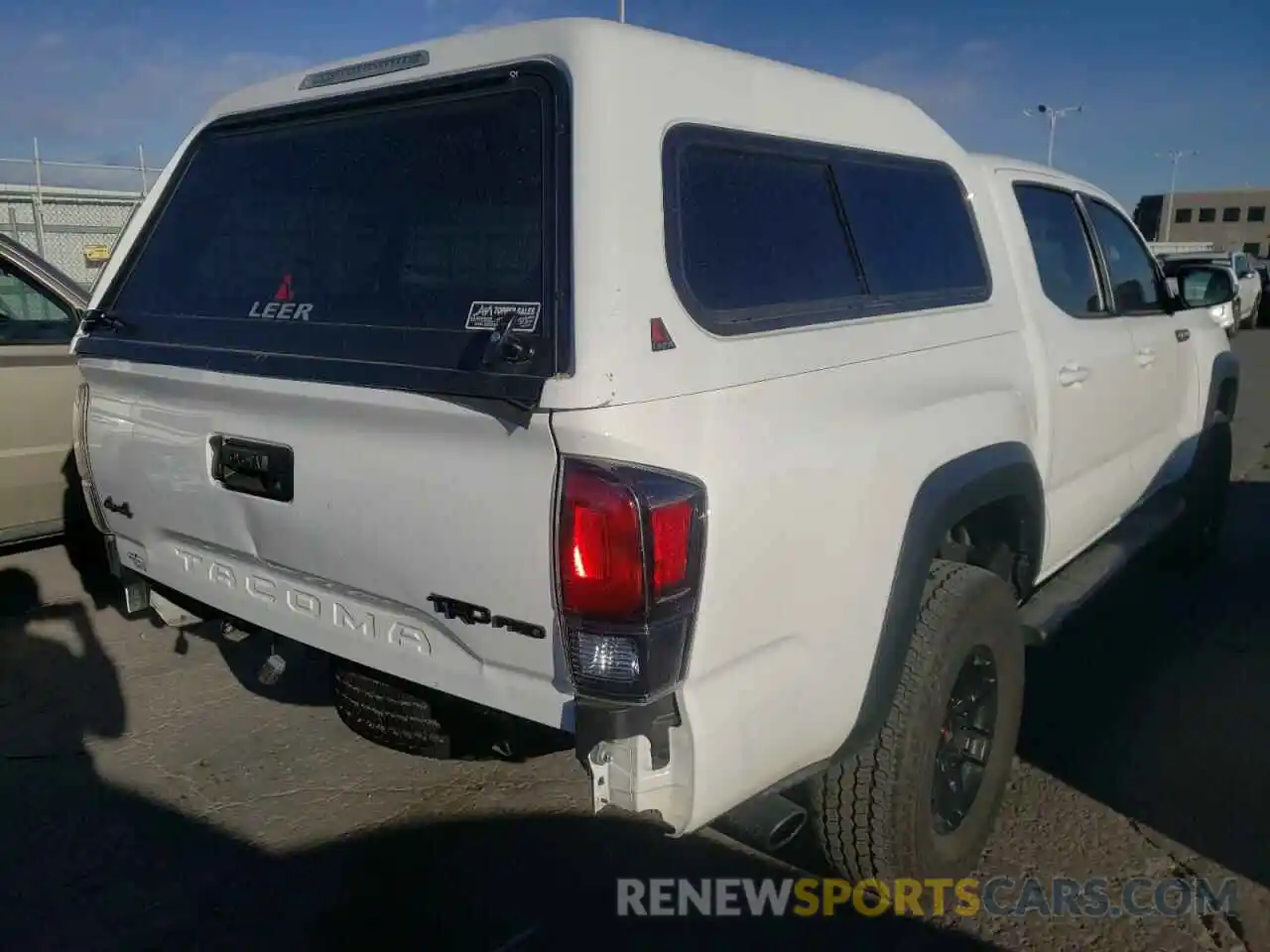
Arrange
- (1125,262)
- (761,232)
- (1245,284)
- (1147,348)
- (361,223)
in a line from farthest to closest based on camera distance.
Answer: (1245,284)
(1125,262)
(1147,348)
(361,223)
(761,232)

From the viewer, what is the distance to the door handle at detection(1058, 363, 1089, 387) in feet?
11.9

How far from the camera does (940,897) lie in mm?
2939

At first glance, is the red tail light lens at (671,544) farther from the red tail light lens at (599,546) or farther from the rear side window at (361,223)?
the rear side window at (361,223)

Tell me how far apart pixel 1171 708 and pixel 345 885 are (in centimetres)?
315

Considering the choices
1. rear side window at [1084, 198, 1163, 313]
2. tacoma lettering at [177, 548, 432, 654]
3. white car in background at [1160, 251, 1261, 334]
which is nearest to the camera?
tacoma lettering at [177, 548, 432, 654]

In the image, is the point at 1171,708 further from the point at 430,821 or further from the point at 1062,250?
the point at 430,821

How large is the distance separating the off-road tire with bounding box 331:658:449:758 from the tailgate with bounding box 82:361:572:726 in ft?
0.29

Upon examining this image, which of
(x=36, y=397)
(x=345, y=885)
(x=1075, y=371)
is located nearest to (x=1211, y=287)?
(x=1075, y=371)

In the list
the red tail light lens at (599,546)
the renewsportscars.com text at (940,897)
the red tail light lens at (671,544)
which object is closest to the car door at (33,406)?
the renewsportscars.com text at (940,897)

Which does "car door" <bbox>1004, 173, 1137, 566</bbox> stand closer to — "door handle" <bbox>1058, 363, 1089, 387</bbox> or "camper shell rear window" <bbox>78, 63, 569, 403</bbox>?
"door handle" <bbox>1058, 363, 1089, 387</bbox>

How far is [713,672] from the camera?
2113 millimetres

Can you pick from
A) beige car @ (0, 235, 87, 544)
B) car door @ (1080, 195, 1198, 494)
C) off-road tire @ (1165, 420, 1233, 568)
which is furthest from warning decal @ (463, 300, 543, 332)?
off-road tire @ (1165, 420, 1233, 568)

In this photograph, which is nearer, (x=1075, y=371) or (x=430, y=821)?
(x=430, y=821)

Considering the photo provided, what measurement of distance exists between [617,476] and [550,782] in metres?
2.00
